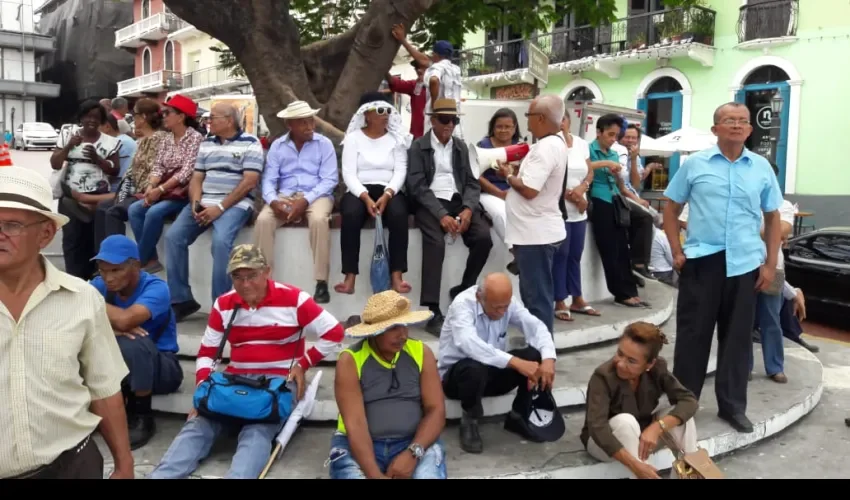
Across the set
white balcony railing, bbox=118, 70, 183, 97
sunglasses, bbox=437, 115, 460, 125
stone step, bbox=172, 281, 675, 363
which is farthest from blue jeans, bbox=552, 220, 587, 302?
white balcony railing, bbox=118, 70, 183, 97

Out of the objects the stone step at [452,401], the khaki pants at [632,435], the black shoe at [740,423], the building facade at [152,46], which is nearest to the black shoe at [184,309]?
the stone step at [452,401]

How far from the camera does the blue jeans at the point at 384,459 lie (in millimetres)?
3719

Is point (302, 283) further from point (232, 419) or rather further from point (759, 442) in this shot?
point (759, 442)

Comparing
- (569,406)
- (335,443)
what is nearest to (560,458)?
(569,406)

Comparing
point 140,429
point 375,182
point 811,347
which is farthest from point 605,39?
point 140,429

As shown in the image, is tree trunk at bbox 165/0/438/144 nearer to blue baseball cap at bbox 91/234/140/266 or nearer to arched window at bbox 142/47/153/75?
blue baseball cap at bbox 91/234/140/266

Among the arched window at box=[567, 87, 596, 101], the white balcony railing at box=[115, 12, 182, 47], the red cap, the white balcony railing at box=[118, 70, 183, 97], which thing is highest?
the white balcony railing at box=[115, 12, 182, 47]

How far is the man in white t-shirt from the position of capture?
488 centimetres

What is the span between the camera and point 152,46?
46.0m

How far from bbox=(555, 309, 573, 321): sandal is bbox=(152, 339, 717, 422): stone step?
604 millimetres

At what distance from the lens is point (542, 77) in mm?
7625

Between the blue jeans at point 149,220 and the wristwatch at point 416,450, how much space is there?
3342mm

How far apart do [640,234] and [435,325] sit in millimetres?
3004
